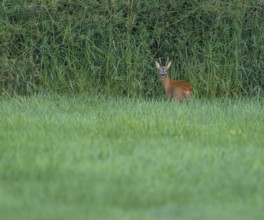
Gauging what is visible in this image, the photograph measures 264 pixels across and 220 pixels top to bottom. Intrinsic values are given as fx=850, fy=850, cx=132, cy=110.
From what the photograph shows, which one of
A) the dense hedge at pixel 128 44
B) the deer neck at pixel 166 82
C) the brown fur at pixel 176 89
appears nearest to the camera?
the brown fur at pixel 176 89

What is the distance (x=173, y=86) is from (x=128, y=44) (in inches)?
49.8

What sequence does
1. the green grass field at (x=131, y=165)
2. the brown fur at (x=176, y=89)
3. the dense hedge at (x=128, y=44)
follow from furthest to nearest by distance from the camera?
the dense hedge at (x=128, y=44) < the brown fur at (x=176, y=89) < the green grass field at (x=131, y=165)

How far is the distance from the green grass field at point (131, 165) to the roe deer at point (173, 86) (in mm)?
2181

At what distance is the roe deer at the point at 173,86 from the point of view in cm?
1317

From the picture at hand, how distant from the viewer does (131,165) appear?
7.23 meters

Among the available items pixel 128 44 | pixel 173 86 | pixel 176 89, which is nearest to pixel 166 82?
pixel 173 86

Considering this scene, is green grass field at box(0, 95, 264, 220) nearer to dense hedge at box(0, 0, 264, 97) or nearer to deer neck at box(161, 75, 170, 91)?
deer neck at box(161, 75, 170, 91)

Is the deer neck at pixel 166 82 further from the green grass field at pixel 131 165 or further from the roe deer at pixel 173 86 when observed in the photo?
the green grass field at pixel 131 165

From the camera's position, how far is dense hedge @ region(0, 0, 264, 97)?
14039mm

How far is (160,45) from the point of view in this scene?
14.6m

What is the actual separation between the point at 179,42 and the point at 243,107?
291cm

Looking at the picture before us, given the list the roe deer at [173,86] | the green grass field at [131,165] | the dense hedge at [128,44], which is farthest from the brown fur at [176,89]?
the green grass field at [131,165]

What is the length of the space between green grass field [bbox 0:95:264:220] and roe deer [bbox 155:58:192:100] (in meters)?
2.18

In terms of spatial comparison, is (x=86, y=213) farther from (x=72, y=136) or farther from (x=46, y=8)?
(x=46, y=8)
